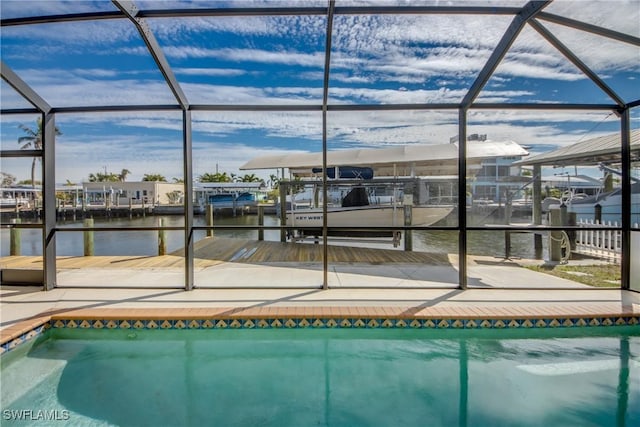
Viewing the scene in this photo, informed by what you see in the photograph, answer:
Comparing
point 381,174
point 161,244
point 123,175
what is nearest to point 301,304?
point 161,244

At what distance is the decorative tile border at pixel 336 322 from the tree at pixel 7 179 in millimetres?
2230

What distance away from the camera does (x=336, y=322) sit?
3455 millimetres

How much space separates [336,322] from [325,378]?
57cm

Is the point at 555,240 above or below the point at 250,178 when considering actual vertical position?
below

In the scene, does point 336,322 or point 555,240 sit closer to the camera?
point 336,322

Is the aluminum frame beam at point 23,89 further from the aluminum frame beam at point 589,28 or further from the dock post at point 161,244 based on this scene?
the aluminum frame beam at point 589,28

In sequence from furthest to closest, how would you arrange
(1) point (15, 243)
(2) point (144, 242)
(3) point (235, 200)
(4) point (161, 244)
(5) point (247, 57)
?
(3) point (235, 200) < (2) point (144, 242) < (1) point (15, 243) < (4) point (161, 244) < (5) point (247, 57)

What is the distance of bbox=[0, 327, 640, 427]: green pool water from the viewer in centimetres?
253

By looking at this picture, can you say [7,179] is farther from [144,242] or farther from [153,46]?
[144,242]

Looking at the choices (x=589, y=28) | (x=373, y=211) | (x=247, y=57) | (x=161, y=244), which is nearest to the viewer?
(x=589, y=28)

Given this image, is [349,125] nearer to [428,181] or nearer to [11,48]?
[428,181]

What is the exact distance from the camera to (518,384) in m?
2.87

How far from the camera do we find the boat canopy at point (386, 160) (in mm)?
7621

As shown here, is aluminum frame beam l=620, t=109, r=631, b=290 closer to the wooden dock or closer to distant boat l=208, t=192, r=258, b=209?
the wooden dock
